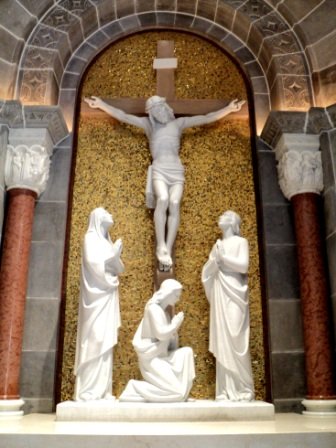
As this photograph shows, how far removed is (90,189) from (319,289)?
2737mm

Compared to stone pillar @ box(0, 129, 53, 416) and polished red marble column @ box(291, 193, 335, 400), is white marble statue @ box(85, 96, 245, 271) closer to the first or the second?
stone pillar @ box(0, 129, 53, 416)

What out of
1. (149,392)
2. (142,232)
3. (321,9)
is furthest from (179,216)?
(321,9)

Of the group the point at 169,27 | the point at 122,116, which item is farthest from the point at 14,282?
the point at 169,27

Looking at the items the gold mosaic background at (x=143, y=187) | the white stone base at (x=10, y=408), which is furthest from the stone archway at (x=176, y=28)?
the white stone base at (x=10, y=408)

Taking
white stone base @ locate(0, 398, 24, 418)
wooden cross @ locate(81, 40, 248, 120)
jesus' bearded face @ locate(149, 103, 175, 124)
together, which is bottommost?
white stone base @ locate(0, 398, 24, 418)

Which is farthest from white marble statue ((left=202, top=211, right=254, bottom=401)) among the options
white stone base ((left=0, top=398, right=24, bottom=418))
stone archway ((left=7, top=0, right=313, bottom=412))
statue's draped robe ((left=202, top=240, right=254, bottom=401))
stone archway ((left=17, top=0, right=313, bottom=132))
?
stone archway ((left=17, top=0, right=313, bottom=132))

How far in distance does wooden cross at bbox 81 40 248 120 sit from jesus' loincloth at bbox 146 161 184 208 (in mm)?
839

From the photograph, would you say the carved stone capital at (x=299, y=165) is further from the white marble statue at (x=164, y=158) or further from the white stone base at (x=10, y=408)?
the white stone base at (x=10, y=408)

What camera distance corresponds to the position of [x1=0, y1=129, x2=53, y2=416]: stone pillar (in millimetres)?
4609

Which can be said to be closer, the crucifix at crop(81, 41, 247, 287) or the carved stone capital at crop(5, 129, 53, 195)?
the carved stone capital at crop(5, 129, 53, 195)

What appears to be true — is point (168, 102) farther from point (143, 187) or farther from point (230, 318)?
point (230, 318)

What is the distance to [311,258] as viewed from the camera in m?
5.00

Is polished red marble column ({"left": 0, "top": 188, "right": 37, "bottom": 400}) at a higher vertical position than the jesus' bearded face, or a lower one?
lower

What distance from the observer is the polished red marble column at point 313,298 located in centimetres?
471
